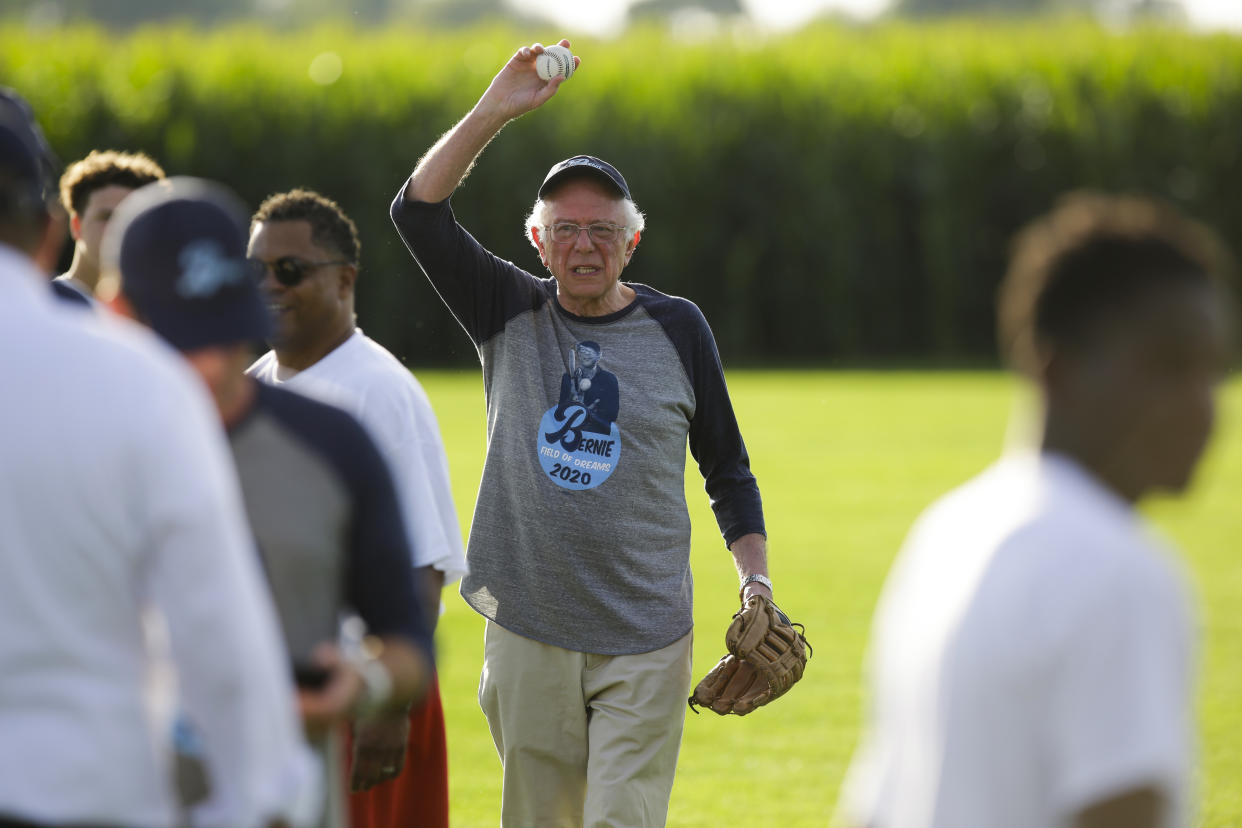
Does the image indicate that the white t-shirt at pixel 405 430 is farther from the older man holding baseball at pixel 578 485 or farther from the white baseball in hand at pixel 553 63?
the white baseball in hand at pixel 553 63

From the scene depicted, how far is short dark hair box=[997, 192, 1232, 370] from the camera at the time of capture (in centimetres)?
225

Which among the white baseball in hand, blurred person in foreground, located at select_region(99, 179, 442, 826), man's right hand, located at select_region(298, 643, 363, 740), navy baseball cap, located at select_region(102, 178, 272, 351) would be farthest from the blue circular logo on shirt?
navy baseball cap, located at select_region(102, 178, 272, 351)

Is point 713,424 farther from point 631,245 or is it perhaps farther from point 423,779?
point 423,779

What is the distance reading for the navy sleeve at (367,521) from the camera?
9.23 ft

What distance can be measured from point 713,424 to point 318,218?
4.98 feet

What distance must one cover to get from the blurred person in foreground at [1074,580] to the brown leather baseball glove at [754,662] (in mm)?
2598

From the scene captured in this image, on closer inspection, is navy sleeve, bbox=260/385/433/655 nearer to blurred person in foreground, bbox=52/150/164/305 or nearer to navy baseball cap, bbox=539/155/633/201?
navy baseball cap, bbox=539/155/633/201

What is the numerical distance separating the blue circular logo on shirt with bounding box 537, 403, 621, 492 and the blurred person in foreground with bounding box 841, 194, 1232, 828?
8.32ft

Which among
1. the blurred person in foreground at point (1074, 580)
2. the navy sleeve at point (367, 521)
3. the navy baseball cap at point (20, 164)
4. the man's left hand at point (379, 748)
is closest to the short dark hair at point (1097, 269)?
the blurred person in foreground at point (1074, 580)

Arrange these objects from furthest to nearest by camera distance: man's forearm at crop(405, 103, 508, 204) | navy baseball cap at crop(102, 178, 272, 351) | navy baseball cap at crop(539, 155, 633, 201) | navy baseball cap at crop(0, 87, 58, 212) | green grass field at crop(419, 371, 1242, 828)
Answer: green grass field at crop(419, 371, 1242, 828), navy baseball cap at crop(539, 155, 633, 201), man's forearm at crop(405, 103, 508, 204), navy baseball cap at crop(102, 178, 272, 351), navy baseball cap at crop(0, 87, 58, 212)

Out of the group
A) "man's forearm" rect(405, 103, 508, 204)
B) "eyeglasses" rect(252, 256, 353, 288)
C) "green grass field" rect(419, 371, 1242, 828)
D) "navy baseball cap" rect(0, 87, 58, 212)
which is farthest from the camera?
"green grass field" rect(419, 371, 1242, 828)

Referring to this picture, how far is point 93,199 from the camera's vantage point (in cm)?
550

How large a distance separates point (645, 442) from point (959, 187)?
94.2 ft

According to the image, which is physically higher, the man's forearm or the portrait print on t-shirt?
the man's forearm
